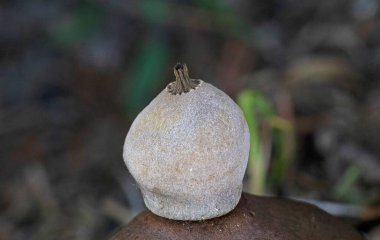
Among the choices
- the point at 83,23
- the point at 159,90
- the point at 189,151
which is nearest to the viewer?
the point at 189,151

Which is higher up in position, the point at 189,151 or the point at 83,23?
the point at 83,23

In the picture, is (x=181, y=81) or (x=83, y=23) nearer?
(x=181, y=81)

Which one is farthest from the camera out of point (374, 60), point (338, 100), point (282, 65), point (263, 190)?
point (282, 65)

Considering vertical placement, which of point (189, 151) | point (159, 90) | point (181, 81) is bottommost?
point (159, 90)

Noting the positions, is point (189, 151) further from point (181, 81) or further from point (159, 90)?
point (159, 90)

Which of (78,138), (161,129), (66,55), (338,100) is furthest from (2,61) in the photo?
(161,129)

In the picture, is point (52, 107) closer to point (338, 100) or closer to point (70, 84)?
point (70, 84)

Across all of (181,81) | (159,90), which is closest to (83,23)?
(159,90)

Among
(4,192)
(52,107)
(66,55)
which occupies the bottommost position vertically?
(4,192)

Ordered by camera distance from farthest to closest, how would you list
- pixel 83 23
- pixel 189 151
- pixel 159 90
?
pixel 159 90 → pixel 83 23 → pixel 189 151
